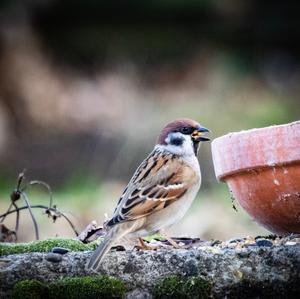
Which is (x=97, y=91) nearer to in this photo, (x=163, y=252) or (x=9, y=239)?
(x=9, y=239)

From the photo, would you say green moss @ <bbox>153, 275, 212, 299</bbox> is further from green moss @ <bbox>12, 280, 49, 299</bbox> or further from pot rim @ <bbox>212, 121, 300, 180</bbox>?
pot rim @ <bbox>212, 121, 300, 180</bbox>

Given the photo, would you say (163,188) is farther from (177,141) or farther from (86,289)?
(86,289)

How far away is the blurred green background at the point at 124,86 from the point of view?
9703mm

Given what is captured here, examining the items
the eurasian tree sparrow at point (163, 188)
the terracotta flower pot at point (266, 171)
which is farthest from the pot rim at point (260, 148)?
the eurasian tree sparrow at point (163, 188)

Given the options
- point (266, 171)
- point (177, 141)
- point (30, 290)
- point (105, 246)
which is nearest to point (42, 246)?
point (105, 246)

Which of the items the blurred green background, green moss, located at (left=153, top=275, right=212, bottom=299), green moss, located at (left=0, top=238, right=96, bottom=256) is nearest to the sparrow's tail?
green moss, located at (left=0, top=238, right=96, bottom=256)

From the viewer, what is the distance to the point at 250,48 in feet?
46.5

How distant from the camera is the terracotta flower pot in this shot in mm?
3967

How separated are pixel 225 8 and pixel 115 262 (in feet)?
37.9

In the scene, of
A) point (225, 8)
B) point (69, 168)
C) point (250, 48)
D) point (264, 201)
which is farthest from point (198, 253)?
point (225, 8)

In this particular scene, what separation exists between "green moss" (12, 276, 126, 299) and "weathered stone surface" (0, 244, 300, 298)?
0.05 meters

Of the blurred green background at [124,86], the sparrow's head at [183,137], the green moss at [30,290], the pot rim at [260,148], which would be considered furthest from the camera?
the blurred green background at [124,86]

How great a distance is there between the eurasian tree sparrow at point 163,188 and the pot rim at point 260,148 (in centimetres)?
49

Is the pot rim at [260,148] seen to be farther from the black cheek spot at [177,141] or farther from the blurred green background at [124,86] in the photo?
the blurred green background at [124,86]
